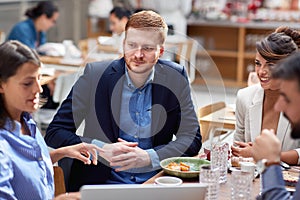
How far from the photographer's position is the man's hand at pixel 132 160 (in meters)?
2.15

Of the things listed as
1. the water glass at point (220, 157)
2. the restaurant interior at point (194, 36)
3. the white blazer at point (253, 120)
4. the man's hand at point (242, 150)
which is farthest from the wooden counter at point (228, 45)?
the water glass at point (220, 157)

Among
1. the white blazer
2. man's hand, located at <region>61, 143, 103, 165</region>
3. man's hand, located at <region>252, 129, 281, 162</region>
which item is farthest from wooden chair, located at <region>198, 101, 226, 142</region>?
man's hand, located at <region>252, 129, 281, 162</region>

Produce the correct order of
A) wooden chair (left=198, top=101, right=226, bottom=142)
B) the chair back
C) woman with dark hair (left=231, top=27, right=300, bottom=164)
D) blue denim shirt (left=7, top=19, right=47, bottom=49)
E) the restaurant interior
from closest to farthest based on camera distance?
1. woman with dark hair (left=231, top=27, right=300, bottom=164)
2. wooden chair (left=198, top=101, right=226, bottom=142)
3. the chair back
4. the restaurant interior
5. blue denim shirt (left=7, top=19, right=47, bottom=49)

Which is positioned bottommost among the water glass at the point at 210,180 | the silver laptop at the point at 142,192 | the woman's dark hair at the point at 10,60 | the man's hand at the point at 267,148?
the water glass at the point at 210,180

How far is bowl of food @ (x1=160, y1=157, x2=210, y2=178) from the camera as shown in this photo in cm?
200

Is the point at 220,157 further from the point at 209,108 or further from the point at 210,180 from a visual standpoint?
the point at 209,108

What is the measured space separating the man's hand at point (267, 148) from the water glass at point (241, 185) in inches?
3.7

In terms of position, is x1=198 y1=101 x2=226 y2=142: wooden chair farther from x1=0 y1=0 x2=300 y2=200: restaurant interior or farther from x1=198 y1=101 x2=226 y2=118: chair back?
x1=0 y1=0 x2=300 y2=200: restaurant interior

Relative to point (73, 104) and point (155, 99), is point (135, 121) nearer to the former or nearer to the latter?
point (155, 99)

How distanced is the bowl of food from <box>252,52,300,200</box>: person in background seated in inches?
17.3

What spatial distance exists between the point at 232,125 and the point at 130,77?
1006 millimetres

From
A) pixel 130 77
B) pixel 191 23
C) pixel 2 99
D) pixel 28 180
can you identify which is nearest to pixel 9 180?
pixel 28 180

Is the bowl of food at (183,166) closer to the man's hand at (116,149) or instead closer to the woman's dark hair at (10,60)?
the man's hand at (116,149)

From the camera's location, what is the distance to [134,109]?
2381 millimetres
